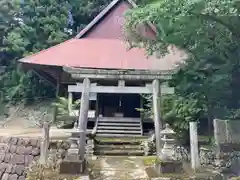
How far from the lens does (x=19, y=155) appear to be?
10.1 m

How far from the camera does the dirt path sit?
679 cm

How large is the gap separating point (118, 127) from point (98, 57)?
138 inches

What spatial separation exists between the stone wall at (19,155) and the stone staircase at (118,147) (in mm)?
1157

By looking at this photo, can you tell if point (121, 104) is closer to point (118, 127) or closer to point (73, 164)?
point (118, 127)

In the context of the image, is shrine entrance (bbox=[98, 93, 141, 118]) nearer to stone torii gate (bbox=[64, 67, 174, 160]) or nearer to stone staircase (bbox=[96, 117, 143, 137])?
stone staircase (bbox=[96, 117, 143, 137])

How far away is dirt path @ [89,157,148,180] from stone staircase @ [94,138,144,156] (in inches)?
23.0

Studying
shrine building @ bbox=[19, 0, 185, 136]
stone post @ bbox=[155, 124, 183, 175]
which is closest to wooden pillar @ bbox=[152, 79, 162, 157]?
stone post @ bbox=[155, 124, 183, 175]

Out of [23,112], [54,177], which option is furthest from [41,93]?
[54,177]

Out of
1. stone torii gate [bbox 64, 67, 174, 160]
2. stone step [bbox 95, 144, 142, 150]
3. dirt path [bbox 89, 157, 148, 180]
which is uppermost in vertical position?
stone torii gate [bbox 64, 67, 174, 160]

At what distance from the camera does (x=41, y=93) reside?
20.0 meters

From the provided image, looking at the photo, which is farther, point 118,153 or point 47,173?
point 118,153

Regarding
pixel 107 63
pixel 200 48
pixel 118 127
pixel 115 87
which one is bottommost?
pixel 118 127

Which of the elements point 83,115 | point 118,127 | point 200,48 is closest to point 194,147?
point 83,115

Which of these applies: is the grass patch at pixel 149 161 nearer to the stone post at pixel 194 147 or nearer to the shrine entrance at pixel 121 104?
the stone post at pixel 194 147
